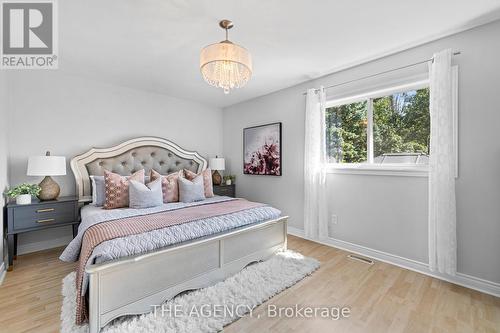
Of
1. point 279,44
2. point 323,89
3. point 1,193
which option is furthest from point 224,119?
point 1,193

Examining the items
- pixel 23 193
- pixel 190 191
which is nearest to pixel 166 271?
pixel 190 191

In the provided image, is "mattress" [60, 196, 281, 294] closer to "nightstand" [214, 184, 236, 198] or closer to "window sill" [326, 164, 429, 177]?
"window sill" [326, 164, 429, 177]

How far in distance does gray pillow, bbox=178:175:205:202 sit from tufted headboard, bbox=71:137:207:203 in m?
0.90

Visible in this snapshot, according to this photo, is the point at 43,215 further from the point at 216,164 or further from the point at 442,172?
the point at 442,172

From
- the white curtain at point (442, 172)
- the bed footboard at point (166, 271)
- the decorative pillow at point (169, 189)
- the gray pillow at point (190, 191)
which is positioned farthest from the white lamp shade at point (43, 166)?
the white curtain at point (442, 172)

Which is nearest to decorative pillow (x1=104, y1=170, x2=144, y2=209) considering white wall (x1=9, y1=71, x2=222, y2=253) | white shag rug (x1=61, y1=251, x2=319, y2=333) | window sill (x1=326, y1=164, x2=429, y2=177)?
white shag rug (x1=61, y1=251, x2=319, y2=333)

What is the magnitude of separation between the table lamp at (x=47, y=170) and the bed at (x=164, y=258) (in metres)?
0.32

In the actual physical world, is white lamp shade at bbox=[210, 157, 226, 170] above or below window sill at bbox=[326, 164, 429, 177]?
above

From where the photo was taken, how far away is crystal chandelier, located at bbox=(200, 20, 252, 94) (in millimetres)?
1740

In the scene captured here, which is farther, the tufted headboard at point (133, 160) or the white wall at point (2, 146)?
the tufted headboard at point (133, 160)

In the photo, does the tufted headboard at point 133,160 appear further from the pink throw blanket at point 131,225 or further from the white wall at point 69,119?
the pink throw blanket at point 131,225

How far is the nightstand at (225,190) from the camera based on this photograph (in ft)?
13.6

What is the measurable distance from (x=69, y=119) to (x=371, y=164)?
4.09 metres

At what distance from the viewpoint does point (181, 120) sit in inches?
168
